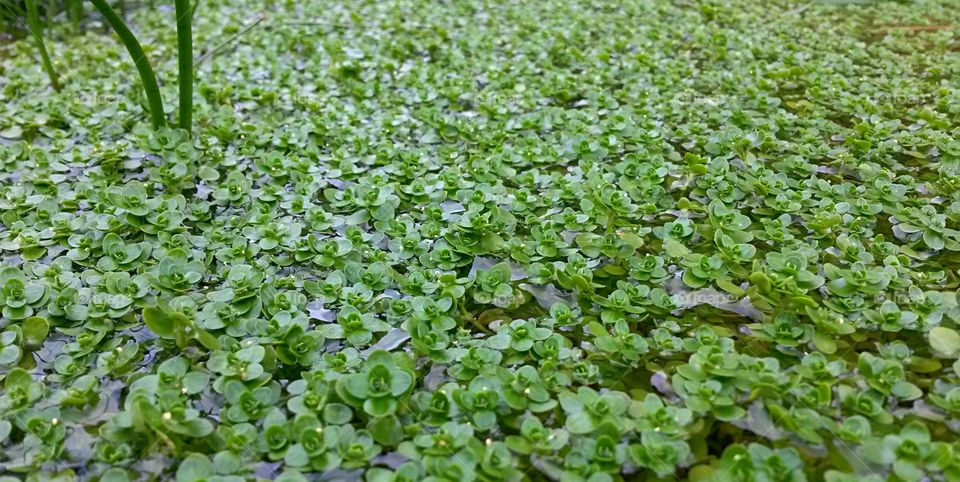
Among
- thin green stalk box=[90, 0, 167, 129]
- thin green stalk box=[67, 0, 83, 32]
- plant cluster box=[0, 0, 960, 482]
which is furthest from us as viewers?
thin green stalk box=[67, 0, 83, 32]

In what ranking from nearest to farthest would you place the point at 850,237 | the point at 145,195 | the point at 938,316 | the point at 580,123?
the point at 938,316
the point at 850,237
the point at 145,195
the point at 580,123

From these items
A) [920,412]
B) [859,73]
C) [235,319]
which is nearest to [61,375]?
[235,319]

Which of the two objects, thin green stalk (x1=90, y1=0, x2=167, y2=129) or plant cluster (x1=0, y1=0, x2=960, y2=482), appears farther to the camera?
thin green stalk (x1=90, y1=0, x2=167, y2=129)

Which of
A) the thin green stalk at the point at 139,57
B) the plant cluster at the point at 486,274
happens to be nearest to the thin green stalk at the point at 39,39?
the plant cluster at the point at 486,274

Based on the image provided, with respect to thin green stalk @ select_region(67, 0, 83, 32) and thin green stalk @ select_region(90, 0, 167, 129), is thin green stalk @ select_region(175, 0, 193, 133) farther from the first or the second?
thin green stalk @ select_region(67, 0, 83, 32)

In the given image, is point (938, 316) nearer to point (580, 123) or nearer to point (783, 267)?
point (783, 267)

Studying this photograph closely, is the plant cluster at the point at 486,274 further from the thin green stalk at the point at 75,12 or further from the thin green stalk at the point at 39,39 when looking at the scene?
the thin green stalk at the point at 75,12

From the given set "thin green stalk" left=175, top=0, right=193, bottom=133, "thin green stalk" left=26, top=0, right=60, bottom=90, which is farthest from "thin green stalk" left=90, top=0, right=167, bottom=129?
"thin green stalk" left=26, top=0, right=60, bottom=90
